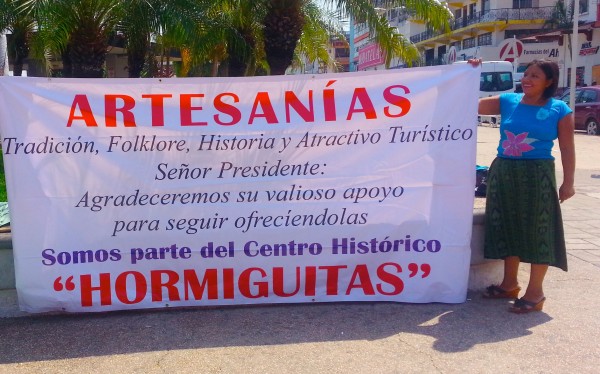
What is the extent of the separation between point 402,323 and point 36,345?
226cm

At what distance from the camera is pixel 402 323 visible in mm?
4473

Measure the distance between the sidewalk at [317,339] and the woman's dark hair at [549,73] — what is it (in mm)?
1469

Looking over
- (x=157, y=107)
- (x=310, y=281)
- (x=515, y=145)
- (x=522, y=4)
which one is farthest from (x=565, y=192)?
(x=522, y=4)

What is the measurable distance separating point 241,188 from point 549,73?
214 cm

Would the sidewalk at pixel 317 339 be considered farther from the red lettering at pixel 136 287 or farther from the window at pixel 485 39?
the window at pixel 485 39

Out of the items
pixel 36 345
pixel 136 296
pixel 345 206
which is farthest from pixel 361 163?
pixel 36 345

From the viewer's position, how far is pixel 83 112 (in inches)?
175

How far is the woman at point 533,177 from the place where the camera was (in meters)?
4.50

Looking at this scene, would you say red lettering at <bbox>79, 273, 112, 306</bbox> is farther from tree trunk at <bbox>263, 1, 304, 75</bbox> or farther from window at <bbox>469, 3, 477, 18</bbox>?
window at <bbox>469, 3, 477, 18</bbox>

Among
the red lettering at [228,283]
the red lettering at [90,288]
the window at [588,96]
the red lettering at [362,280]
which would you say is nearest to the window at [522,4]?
the window at [588,96]

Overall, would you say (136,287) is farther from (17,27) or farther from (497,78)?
(497,78)

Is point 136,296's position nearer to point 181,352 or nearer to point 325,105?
point 181,352

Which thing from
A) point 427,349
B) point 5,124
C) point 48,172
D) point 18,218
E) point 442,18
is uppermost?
point 442,18

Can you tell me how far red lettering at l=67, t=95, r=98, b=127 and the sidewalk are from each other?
50.2 inches
